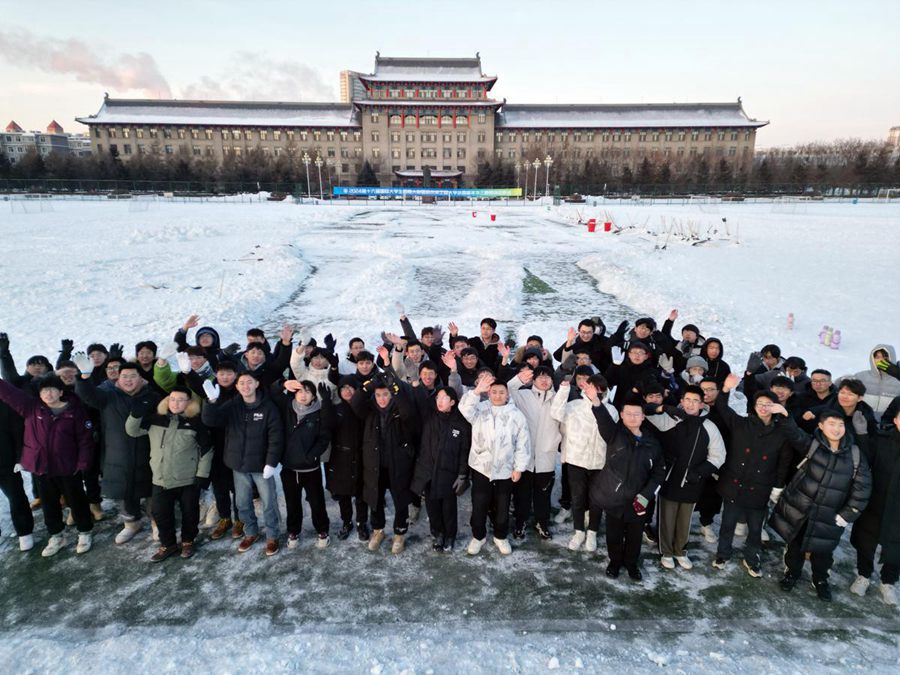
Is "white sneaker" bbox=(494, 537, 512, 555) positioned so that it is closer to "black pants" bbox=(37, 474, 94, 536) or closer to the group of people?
the group of people

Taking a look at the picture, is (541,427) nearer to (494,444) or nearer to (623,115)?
(494,444)

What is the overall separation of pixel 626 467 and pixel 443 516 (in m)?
1.78

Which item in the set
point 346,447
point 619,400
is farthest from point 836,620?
point 346,447

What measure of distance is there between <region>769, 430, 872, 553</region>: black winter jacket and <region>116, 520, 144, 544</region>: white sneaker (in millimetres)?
5970

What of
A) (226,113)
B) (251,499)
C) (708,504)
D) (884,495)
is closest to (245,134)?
(226,113)

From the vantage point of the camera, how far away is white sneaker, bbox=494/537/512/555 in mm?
4559

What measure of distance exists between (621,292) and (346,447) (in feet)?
41.9

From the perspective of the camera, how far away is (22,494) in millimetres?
4480

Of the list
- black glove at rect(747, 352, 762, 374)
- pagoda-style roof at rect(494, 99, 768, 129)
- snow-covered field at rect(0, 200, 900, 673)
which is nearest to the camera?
snow-covered field at rect(0, 200, 900, 673)

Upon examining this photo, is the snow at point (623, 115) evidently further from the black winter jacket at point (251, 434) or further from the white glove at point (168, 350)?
the black winter jacket at point (251, 434)

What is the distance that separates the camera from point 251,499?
181 inches

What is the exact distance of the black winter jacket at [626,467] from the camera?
4.01 meters

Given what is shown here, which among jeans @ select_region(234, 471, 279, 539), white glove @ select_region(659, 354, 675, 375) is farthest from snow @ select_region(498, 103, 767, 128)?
jeans @ select_region(234, 471, 279, 539)

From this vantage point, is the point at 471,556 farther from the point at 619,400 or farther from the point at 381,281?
the point at 381,281
